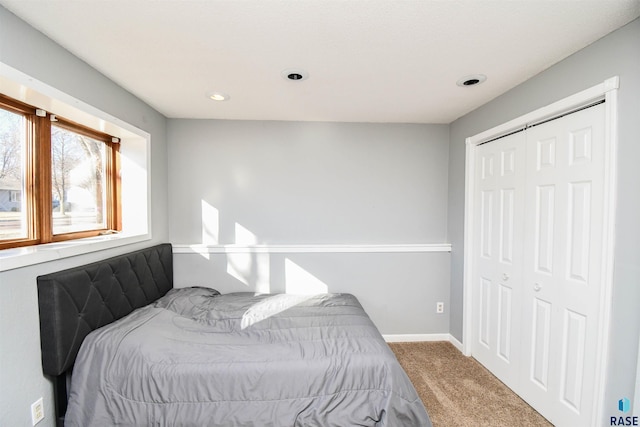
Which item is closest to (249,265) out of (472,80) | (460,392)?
(460,392)

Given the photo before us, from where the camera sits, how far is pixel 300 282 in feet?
10.0

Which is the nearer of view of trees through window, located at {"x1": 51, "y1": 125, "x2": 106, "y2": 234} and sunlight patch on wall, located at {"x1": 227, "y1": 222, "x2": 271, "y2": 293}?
view of trees through window, located at {"x1": 51, "y1": 125, "x2": 106, "y2": 234}

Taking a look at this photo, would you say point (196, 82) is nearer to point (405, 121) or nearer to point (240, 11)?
point (240, 11)

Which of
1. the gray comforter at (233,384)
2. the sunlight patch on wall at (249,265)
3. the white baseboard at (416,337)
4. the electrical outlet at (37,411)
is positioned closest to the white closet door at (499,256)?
the white baseboard at (416,337)

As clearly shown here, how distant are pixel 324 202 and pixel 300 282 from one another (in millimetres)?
904

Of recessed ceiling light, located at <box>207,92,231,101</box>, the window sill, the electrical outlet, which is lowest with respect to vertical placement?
the electrical outlet

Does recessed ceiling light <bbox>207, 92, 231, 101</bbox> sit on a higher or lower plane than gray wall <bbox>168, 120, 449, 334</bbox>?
higher

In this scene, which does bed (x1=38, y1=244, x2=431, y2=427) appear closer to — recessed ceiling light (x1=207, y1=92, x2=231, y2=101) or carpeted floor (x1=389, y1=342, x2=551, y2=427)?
carpeted floor (x1=389, y1=342, x2=551, y2=427)

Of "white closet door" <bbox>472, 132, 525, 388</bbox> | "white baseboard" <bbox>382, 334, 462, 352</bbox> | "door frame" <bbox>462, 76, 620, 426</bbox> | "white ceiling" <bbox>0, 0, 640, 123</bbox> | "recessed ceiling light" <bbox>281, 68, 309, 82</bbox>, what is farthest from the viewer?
Result: "white baseboard" <bbox>382, 334, 462, 352</bbox>

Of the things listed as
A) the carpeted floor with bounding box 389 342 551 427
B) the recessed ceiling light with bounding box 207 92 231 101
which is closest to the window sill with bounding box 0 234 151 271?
the recessed ceiling light with bounding box 207 92 231 101

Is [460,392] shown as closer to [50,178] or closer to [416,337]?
[416,337]

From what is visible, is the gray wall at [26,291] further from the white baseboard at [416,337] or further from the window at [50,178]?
the white baseboard at [416,337]

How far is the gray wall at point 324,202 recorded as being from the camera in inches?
118

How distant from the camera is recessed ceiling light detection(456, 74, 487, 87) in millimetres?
1999
